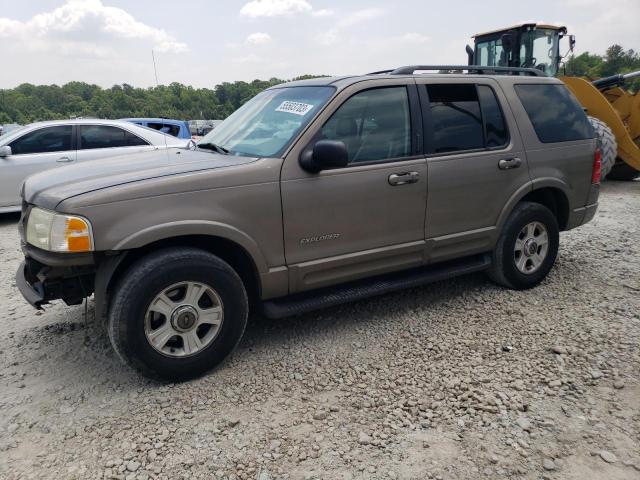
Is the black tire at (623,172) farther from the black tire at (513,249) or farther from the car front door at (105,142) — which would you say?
the car front door at (105,142)

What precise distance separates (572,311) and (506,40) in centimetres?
701

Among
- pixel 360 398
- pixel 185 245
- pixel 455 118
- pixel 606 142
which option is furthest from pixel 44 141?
pixel 606 142

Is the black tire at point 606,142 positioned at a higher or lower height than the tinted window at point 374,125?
lower

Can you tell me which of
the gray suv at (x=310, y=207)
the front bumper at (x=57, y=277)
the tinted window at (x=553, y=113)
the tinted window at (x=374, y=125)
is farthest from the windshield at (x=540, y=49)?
the front bumper at (x=57, y=277)

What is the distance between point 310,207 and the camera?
3373mm

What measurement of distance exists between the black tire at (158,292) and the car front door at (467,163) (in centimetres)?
168

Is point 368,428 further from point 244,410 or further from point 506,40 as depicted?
point 506,40

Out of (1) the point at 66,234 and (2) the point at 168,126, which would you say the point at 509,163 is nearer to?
(1) the point at 66,234

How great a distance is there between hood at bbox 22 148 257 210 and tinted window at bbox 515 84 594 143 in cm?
268

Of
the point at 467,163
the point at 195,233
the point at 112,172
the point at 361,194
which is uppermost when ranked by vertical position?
the point at 112,172

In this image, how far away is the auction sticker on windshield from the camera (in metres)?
3.58

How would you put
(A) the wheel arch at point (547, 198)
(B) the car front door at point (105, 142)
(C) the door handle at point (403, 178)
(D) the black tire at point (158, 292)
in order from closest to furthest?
1. (D) the black tire at point (158, 292)
2. (C) the door handle at point (403, 178)
3. (A) the wheel arch at point (547, 198)
4. (B) the car front door at point (105, 142)

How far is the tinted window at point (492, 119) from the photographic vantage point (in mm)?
4211

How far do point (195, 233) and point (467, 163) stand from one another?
2273mm
